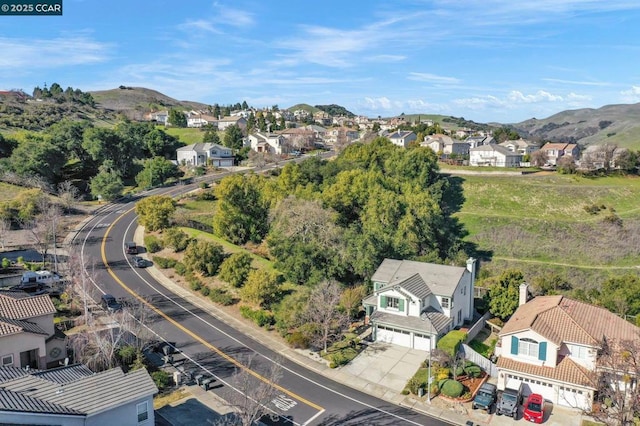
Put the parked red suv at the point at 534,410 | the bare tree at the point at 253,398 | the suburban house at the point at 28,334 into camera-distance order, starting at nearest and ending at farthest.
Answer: the bare tree at the point at 253,398, the parked red suv at the point at 534,410, the suburban house at the point at 28,334

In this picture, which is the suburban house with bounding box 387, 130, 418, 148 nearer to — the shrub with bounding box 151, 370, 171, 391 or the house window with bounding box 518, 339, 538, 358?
the house window with bounding box 518, 339, 538, 358

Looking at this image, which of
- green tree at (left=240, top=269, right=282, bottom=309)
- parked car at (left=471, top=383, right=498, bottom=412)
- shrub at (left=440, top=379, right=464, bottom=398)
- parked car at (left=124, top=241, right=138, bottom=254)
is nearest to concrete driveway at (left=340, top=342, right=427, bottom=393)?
shrub at (left=440, top=379, right=464, bottom=398)

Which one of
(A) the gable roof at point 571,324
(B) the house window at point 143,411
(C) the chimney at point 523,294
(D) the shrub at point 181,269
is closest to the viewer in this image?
(B) the house window at point 143,411

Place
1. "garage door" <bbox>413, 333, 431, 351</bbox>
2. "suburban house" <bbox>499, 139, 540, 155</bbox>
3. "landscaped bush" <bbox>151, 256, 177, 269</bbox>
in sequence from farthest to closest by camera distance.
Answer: "suburban house" <bbox>499, 139, 540, 155</bbox> < "landscaped bush" <bbox>151, 256, 177, 269</bbox> < "garage door" <bbox>413, 333, 431, 351</bbox>

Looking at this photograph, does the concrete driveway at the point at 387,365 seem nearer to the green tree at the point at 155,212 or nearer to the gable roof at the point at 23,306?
the gable roof at the point at 23,306

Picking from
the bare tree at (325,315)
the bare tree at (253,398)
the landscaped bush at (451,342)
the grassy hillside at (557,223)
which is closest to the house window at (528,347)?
the landscaped bush at (451,342)

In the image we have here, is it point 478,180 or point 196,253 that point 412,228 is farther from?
point 478,180

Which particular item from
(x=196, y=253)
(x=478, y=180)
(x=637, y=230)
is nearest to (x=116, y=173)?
(x=196, y=253)
